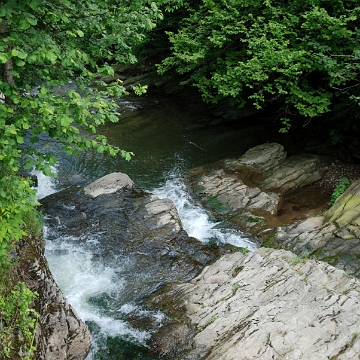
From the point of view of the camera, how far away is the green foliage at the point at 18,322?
550 cm

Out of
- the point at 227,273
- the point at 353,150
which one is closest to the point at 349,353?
the point at 227,273

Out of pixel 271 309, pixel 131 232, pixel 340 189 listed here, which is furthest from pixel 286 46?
pixel 271 309

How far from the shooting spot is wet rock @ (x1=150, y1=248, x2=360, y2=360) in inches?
257

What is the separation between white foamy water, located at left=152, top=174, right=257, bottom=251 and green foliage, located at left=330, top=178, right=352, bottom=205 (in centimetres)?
366

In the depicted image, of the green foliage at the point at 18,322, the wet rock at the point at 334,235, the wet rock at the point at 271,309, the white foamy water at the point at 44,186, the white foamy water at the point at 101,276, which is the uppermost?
the white foamy water at the point at 44,186

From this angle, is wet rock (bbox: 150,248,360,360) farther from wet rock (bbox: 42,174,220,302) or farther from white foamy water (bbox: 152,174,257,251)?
white foamy water (bbox: 152,174,257,251)

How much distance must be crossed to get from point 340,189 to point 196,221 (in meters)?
5.13

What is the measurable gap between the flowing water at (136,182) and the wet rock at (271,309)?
112cm

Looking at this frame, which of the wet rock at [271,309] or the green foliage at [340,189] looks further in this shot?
the green foliage at [340,189]

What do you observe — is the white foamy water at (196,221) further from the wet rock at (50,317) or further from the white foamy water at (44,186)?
the wet rock at (50,317)

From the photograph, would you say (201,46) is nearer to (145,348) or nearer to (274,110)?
(274,110)

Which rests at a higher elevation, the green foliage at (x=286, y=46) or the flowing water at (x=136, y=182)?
the green foliage at (x=286, y=46)

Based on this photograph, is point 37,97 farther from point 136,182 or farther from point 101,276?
point 136,182

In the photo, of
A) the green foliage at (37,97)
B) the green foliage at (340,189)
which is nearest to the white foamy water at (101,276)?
the green foliage at (37,97)
